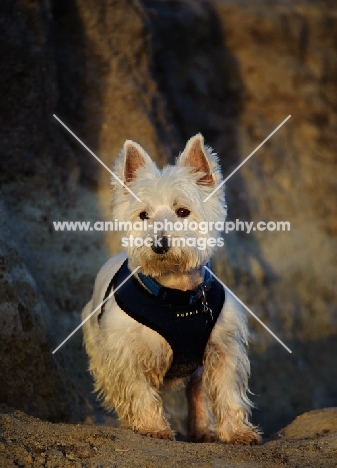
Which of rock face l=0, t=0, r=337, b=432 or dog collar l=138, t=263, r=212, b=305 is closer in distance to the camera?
dog collar l=138, t=263, r=212, b=305

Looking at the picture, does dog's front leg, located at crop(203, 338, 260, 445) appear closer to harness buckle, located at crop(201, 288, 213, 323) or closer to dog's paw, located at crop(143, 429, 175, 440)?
harness buckle, located at crop(201, 288, 213, 323)

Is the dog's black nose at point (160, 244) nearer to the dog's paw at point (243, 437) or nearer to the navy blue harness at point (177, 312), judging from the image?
the navy blue harness at point (177, 312)

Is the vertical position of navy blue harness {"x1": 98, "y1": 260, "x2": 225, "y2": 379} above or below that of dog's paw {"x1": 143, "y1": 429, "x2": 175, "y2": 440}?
above

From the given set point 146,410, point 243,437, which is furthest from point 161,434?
point 243,437

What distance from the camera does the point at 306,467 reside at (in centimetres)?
499

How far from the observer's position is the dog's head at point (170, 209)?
19.0 feet

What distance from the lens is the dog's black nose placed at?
5676mm

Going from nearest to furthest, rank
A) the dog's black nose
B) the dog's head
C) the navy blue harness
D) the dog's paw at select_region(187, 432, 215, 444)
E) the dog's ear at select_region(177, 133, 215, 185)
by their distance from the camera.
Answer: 1. the dog's black nose
2. the dog's head
3. the navy blue harness
4. the dog's ear at select_region(177, 133, 215, 185)
5. the dog's paw at select_region(187, 432, 215, 444)

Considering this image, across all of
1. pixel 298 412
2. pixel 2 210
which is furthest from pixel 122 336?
pixel 298 412

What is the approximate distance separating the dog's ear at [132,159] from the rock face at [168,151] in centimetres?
165

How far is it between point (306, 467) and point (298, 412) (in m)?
6.10

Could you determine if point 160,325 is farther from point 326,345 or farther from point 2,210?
point 326,345

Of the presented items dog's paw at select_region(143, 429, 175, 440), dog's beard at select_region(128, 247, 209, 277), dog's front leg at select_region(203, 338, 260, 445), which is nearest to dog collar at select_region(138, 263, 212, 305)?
dog's beard at select_region(128, 247, 209, 277)

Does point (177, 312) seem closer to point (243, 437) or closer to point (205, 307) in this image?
point (205, 307)
